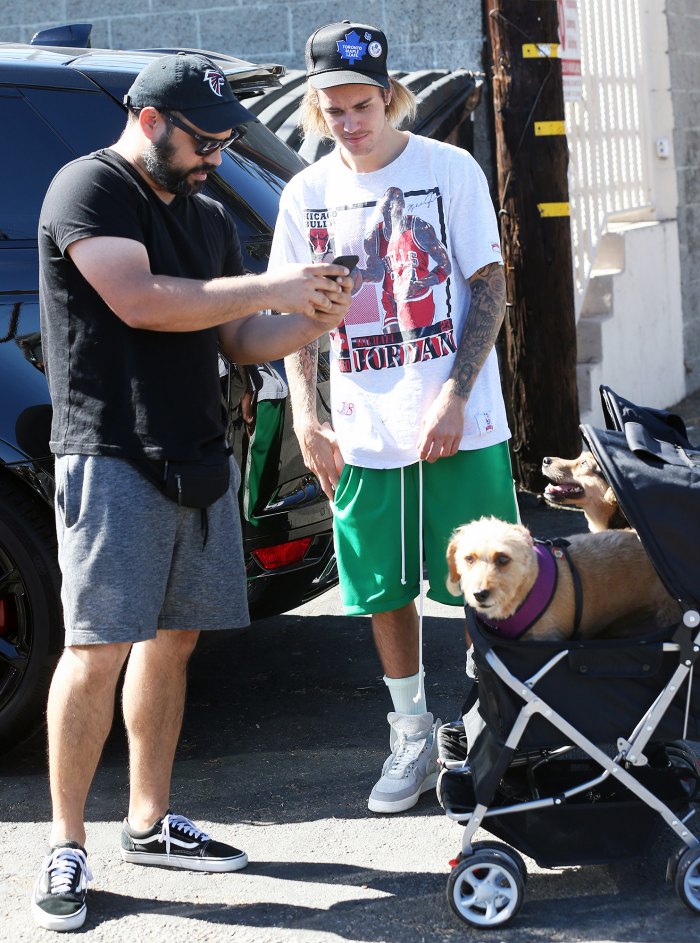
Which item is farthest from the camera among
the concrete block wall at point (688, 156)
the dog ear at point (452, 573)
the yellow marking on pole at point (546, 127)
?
the concrete block wall at point (688, 156)

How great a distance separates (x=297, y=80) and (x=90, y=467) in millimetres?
5317

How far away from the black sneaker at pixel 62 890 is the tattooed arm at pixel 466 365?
145 centimetres

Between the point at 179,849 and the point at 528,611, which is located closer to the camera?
the point at 528,611

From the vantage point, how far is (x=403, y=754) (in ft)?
13.3

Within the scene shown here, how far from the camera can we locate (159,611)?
3506mm

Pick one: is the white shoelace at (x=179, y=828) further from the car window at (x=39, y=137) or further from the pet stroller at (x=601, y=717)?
the car window at (x=39, y=137)

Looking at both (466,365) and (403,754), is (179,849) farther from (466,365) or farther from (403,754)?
(466,365)

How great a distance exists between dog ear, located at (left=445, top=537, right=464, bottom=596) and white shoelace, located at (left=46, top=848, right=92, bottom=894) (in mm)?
1210

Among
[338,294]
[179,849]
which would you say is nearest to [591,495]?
[338,294]

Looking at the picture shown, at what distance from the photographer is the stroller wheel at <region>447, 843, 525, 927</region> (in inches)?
129

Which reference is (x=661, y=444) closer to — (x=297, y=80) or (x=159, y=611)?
(x=159, y=611)

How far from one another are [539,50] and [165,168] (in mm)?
3906

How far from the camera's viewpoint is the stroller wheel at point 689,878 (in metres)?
3.26

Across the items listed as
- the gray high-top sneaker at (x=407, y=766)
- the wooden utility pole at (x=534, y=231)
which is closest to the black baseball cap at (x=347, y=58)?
the gray high-top sneaker at (x=407, y=766)
